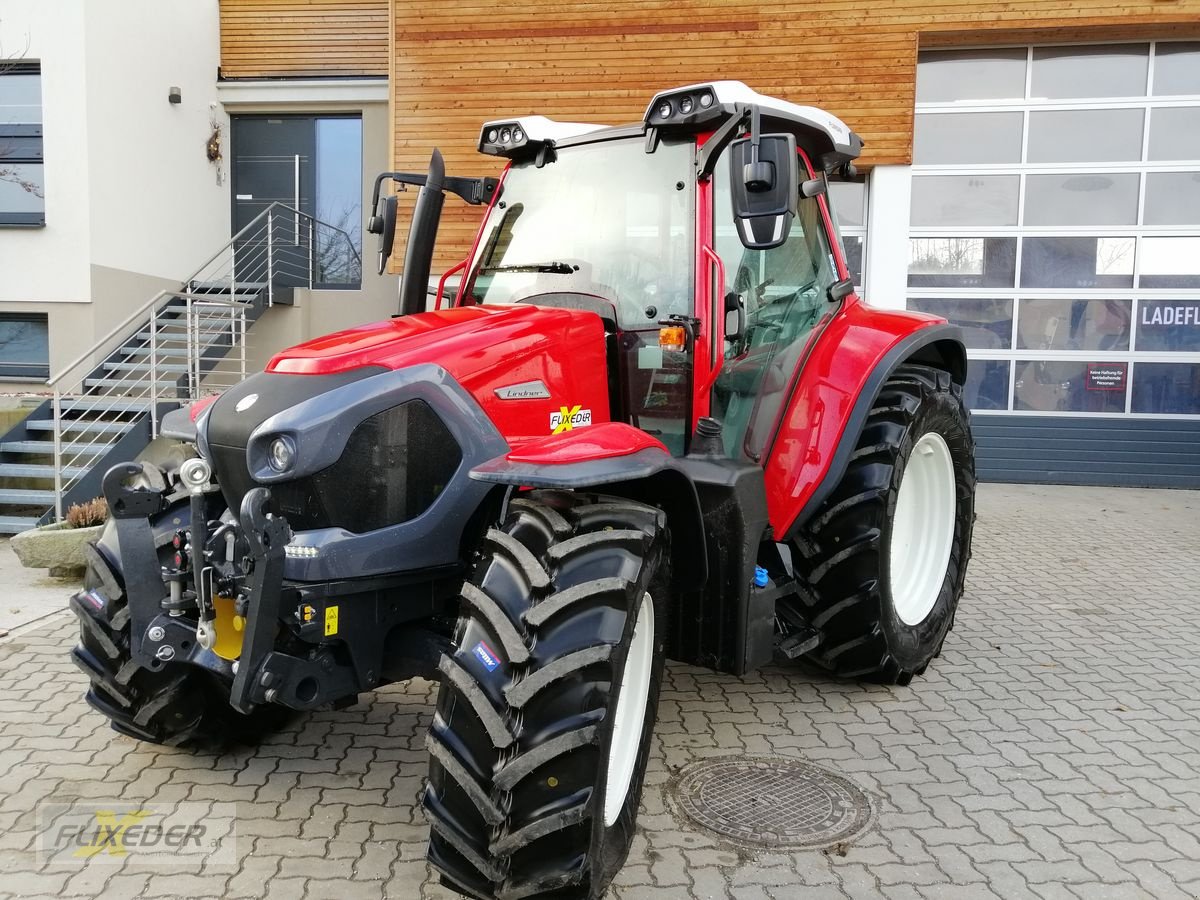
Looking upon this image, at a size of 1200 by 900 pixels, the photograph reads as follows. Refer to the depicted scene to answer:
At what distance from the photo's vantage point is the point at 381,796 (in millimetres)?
3213

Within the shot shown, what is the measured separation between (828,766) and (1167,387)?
8463 millimetres

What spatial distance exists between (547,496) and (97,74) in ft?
31.2

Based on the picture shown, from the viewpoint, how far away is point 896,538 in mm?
4383

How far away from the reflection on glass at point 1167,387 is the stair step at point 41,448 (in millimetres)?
9828

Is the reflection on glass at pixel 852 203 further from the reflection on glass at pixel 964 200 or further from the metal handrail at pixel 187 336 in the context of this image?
the metal handrail at pixel 187 336

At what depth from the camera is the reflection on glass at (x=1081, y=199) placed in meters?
9.92

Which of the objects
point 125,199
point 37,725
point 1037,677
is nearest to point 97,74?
point 125,199

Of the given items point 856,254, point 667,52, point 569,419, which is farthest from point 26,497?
point 856,254

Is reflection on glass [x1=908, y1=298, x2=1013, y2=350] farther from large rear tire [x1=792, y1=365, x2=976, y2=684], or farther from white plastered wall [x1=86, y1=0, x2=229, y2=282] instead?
white plastered wall [x1=86, y1=0, x2=229, y2=282]

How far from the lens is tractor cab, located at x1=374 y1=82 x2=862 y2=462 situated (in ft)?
11.0

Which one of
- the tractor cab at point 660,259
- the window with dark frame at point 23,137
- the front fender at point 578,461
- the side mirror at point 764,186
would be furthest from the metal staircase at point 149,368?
the side mirror at point 764,186

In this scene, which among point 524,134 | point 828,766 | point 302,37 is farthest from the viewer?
point 302,37

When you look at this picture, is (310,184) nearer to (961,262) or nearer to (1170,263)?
(961,262)

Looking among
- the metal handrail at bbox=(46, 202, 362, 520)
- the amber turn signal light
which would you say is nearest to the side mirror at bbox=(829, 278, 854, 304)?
the amber turn signal light
